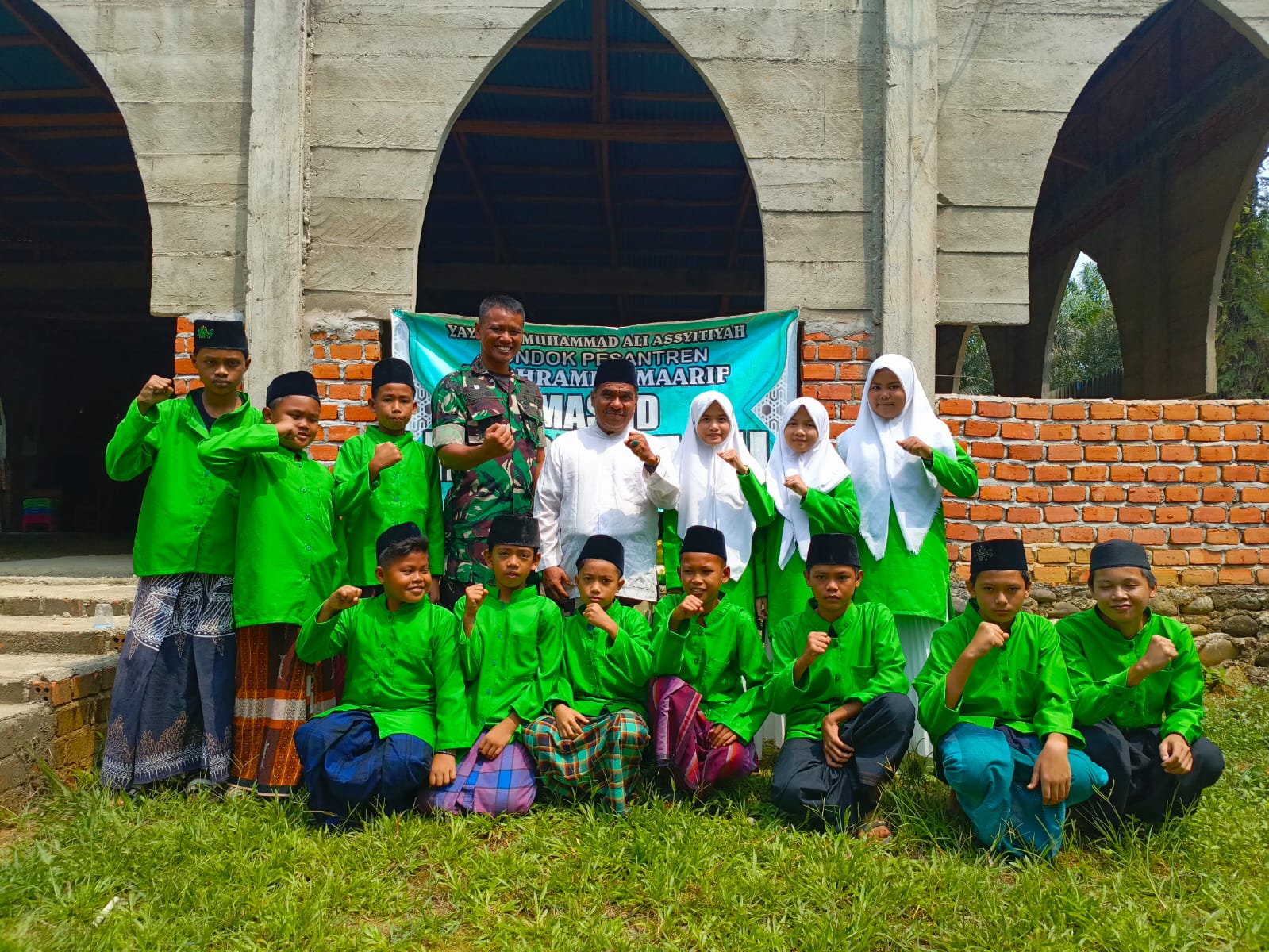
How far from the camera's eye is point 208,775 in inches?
131

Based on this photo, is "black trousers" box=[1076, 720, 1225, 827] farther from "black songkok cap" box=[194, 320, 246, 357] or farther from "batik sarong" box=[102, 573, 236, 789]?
"black songkok cap" box=[194, 320, 246, 357]

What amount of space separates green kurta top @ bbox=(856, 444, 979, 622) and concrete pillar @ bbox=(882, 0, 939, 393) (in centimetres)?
139

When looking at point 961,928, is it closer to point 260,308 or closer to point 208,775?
point 208,775

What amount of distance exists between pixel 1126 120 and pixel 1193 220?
5.04 ft

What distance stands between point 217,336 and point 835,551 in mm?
2412

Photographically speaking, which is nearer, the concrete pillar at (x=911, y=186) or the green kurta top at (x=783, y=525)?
the green kurta top at (x=783, y=525)

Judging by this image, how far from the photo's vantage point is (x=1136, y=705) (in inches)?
120

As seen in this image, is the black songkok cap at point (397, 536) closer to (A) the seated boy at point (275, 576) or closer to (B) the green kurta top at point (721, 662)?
(A) the seated boy at point (275, 576)

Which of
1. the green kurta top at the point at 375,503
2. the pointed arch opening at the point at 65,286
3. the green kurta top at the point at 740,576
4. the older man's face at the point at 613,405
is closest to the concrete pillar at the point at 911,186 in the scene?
the green kurta top at the point at 740,576

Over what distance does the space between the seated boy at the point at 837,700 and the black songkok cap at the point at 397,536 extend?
4.48 feet

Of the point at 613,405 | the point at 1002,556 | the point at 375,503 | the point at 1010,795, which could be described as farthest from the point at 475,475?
the point at 1010,795

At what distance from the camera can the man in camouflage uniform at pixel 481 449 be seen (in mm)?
3559

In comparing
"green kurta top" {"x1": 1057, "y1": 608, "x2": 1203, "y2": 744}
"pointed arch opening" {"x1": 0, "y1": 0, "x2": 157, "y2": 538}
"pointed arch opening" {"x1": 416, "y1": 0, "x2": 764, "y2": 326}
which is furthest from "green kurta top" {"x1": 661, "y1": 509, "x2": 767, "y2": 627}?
"pointed arch opening" {"x1": 0, "y1": 0, "x2": 157, "y2": 538}

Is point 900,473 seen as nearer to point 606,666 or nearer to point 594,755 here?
point 606,666
